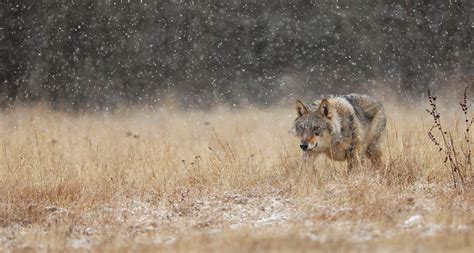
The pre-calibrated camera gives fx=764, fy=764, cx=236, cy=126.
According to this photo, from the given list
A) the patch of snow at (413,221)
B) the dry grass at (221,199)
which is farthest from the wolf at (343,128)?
the patch of snow at (413,221)

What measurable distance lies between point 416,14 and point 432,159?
1681cm

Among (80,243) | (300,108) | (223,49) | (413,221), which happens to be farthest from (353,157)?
(223,49)

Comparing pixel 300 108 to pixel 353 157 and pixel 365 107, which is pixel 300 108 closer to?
pixel 353 157

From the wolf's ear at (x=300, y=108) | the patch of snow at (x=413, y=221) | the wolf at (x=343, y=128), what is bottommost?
the patch of snow at (x=413, y=221)

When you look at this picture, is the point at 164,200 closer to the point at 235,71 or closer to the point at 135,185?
the point at 135,185

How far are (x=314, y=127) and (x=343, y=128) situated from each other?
20.0 inches

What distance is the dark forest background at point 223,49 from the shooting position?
23.3 m

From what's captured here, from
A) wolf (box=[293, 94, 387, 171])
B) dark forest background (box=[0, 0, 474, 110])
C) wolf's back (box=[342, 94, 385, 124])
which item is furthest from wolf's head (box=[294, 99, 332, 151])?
dark forest background (box=[0, 0, 474, 110])

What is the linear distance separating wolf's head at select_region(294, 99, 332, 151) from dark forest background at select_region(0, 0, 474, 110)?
12.6m

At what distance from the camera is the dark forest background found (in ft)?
76.3

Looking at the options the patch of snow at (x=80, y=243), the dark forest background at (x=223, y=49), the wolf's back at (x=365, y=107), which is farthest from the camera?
the dark forest background at (x=223, y=49)

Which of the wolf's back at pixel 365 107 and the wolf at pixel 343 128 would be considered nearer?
the wolf at pixel 343 128

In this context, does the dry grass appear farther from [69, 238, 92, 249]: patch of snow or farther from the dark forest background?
the dark forest background

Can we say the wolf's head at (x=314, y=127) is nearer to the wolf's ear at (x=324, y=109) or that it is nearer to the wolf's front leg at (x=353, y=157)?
the wolf's ear at (x=324, y=109)
